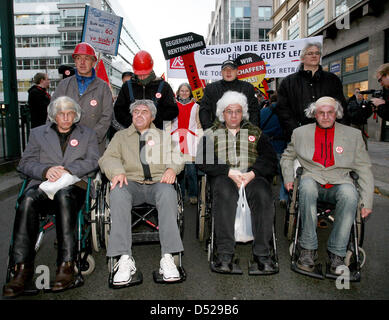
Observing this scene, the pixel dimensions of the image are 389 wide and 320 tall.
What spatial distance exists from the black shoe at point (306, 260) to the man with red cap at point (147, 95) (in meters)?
2.42

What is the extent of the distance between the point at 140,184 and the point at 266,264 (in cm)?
144

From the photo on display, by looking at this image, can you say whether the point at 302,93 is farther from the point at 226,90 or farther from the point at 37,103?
the point at 37,103

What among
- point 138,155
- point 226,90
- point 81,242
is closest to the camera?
point 81,242

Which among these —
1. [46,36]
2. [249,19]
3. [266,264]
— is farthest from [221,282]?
[46,36]

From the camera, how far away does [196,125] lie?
18.6 feet

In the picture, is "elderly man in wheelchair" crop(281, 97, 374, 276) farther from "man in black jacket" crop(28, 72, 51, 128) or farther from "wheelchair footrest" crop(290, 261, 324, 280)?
"man in black jacket" crop(28, 72, 51, 128)

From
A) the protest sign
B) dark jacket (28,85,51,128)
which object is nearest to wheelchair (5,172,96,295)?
the protest sign

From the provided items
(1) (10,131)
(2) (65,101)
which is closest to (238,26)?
(1) (10,131)

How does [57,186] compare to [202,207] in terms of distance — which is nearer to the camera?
[57,186]

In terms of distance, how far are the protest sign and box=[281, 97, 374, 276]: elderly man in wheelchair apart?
4656 millimetres

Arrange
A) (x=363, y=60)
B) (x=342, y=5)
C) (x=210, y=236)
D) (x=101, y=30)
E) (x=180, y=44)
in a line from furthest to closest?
(x=342, y=5)
(x=363, y=60)
(x=101, y=30)
(x=180, y=44)
(x=210, y=236)

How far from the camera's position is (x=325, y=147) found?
3.33 meters

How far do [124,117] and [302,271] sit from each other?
Answer: 284 centimetres
